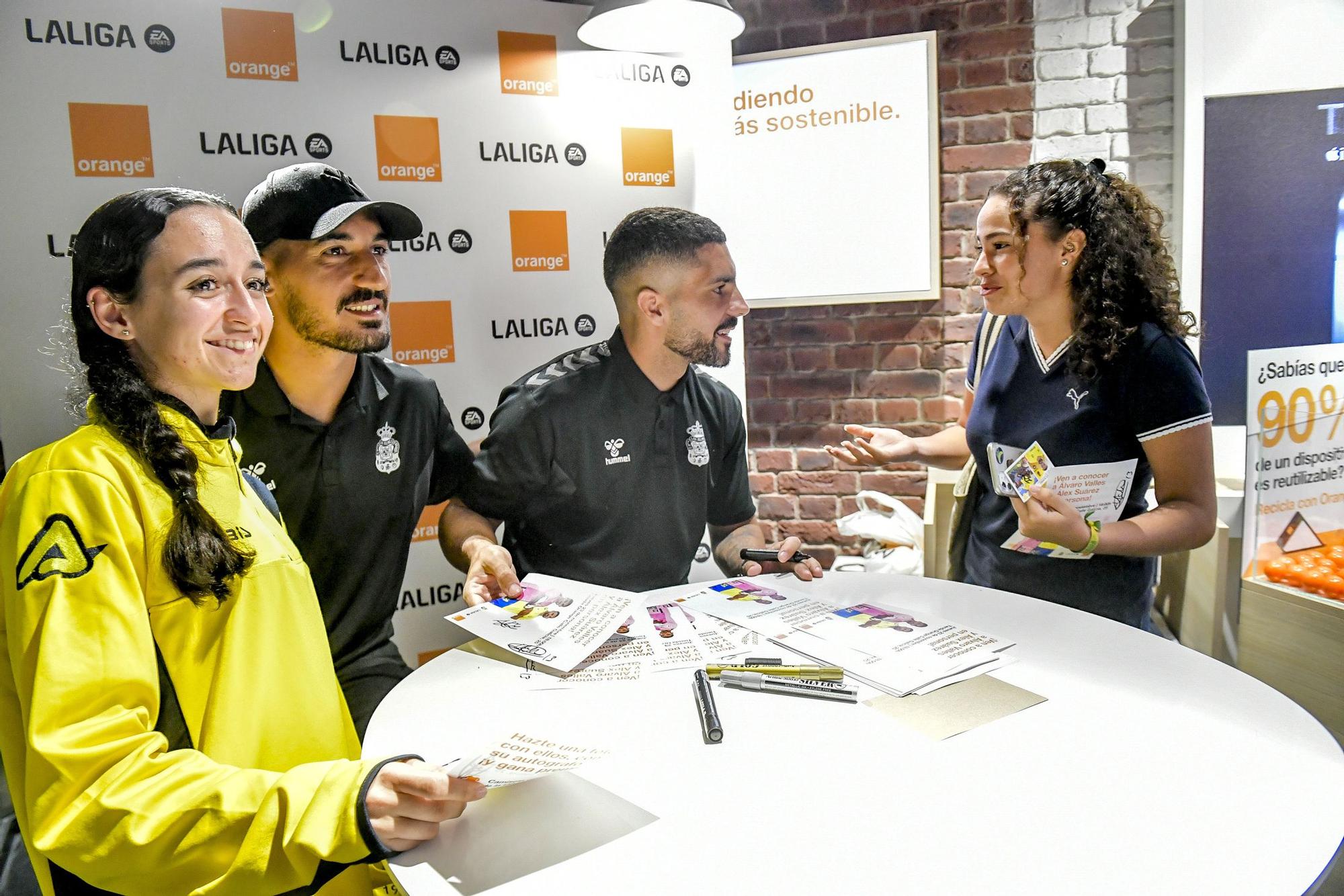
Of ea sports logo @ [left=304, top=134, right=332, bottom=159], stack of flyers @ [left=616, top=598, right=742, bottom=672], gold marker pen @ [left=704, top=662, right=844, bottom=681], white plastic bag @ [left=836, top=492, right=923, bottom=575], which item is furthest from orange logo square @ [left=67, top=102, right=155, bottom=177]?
white plastic bag @ [left=836, top=492, right=923, bottom=575]

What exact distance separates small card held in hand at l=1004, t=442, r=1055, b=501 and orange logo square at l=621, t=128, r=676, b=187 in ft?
3.85

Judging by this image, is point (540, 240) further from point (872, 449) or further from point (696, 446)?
point (872, 449)

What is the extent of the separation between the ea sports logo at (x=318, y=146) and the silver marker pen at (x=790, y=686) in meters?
1.45

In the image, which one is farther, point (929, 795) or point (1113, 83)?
point (1113, 83)

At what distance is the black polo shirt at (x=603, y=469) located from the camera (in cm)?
230

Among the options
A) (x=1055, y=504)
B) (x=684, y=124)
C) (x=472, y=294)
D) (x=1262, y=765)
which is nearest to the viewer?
(x=1262, y=765)

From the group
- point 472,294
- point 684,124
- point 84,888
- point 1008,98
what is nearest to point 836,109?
point 1008,98

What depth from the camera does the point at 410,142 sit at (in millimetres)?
2080

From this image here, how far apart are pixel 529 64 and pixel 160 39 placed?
32.0 inches

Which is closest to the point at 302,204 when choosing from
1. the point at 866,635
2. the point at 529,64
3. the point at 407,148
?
the point at 407,148

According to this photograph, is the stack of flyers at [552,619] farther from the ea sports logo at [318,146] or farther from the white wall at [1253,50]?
the white wall at [1253,50]

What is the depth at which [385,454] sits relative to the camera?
2.06 m

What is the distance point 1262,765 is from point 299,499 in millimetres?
1814

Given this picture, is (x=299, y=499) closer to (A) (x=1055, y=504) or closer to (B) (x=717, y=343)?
(B) (x=717, y=343)
